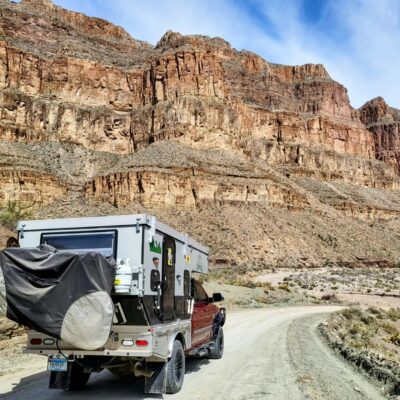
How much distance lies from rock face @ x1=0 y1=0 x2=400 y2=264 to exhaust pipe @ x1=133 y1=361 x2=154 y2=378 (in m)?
53.2

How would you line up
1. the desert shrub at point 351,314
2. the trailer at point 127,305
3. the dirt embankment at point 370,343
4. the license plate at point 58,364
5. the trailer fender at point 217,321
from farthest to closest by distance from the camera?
the desert shrub at point 351,314 < the trailer fender at point 217,321 < the dirt embankment at point 370,343 < the trailer at point 127,305 < the license plate at point 58,364

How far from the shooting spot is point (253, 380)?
927 centimetres

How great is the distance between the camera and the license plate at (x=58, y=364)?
7.15 m

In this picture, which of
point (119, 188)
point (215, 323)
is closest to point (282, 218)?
point (119, 188)

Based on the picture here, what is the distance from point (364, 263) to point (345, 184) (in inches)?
1882

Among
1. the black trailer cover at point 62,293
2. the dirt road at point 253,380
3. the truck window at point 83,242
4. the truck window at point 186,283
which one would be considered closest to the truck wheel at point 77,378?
the dirt road at point 253,380

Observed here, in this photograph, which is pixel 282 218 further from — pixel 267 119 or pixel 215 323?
pixel 215 323

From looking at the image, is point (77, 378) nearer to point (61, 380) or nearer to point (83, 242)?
point (61, 380)

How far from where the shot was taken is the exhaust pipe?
301 inches

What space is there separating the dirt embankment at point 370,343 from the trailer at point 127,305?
4421 millimetres

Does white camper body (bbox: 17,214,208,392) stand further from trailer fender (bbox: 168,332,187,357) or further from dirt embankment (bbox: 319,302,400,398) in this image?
dirt embankment (bbox: 319,302,400,398)

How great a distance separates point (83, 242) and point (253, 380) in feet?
14.3

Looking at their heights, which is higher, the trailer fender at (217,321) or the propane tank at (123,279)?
the propane tank at (123,279)

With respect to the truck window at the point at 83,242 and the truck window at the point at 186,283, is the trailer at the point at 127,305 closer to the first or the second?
the truck window at the point at 83,242
